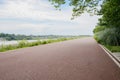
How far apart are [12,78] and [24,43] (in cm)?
2234

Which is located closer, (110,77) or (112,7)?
(110,77)

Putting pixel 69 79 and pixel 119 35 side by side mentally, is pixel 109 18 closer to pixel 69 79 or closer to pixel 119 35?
pixel 119 35

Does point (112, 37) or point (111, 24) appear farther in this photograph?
point (112, 37)

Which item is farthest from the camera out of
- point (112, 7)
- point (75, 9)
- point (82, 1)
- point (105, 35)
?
point (105, 35)

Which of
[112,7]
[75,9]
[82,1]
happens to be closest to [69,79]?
[112,7]

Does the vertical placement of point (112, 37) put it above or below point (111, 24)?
below

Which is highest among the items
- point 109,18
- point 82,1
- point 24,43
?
point 82,1

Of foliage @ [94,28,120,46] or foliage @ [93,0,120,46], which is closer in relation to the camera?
foliage @ [93,0,120,46]

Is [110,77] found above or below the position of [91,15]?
below

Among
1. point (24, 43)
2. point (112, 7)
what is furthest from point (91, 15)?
point (24, 43)

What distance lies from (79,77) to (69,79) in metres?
0.49

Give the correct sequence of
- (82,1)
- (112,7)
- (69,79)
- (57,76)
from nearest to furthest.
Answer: (69,79), (57,76), (112,7), (82,1)

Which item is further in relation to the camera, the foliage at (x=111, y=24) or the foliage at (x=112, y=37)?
the foliage at (x=112, y=37)

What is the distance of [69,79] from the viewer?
7492mm
